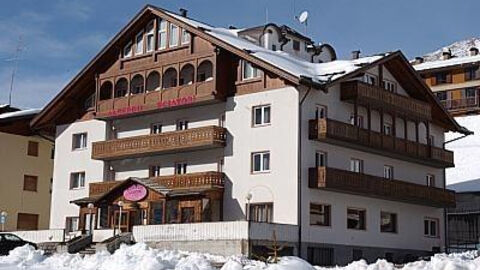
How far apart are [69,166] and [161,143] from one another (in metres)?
9.41

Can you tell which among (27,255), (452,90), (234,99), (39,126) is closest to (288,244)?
(234,99)

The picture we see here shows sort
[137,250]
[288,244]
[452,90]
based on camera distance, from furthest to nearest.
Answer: [452,90] < [288,244] < [137,250]

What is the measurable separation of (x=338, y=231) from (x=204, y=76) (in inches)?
426

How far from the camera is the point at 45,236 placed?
4459cm

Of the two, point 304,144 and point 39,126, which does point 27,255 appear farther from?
point 39,126

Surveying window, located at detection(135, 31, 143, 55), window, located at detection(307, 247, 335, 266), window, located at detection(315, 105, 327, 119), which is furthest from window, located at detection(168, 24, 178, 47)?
window, located at detection(307, 247, 335, 266)

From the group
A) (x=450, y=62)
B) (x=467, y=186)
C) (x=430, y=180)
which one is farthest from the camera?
(x=450, y=62)

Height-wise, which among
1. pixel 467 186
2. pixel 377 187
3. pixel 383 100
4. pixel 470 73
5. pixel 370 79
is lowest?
pixel 377 187

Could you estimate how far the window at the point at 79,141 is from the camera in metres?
49.2

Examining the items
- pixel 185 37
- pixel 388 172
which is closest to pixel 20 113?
pixel 185 37

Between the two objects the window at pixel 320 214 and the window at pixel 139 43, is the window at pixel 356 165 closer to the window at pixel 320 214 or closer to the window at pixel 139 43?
the window at pixel 320 214

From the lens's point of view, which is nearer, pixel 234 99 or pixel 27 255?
pixel 27 255

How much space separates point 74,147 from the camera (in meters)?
49.6

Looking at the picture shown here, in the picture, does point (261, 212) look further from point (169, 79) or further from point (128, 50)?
point (128, 50)
